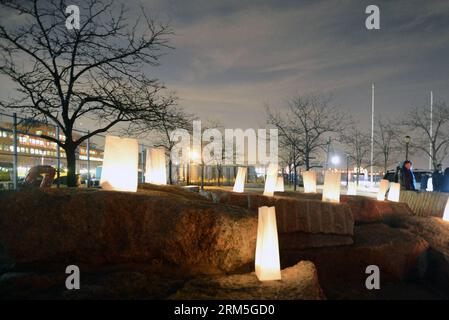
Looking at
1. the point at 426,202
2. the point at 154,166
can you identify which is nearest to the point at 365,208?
the point at 426,202

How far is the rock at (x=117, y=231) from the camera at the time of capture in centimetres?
530

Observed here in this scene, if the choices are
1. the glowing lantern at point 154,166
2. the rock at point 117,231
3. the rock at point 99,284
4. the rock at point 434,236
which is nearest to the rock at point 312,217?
the rock at point 434,236

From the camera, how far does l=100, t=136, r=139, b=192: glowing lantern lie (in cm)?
650

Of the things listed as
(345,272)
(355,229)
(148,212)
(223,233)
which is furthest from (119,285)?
(355,229)

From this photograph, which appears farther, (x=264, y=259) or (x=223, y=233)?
(x=223, y=233)

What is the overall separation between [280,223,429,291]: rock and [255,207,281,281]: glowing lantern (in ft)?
8.69

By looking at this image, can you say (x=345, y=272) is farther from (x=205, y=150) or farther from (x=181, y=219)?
(x=205, y=150)

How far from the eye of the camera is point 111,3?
404 inches

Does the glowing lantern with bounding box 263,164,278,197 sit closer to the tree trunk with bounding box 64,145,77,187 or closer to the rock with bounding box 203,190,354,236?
the rock with bounding box 203,190,354,236

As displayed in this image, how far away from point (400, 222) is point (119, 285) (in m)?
9.17

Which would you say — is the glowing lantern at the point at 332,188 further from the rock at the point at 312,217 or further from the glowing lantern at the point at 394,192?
the glowing lantern at the point at 394,192

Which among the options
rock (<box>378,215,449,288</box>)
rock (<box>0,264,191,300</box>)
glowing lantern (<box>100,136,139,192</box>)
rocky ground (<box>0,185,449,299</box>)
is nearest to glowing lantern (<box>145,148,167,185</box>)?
glowing lantern (<box>100,136,139,192</box>)

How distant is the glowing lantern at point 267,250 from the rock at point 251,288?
5.2 inches
